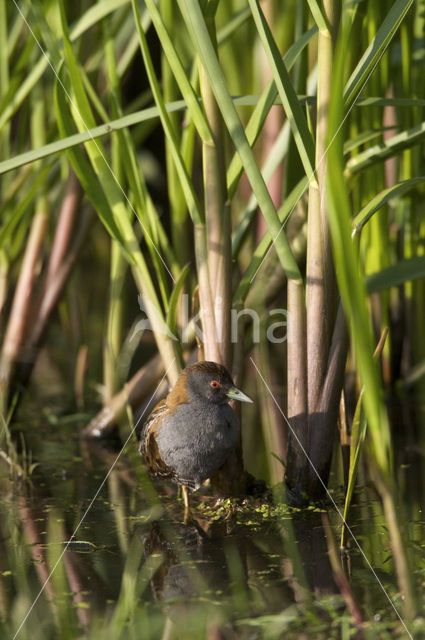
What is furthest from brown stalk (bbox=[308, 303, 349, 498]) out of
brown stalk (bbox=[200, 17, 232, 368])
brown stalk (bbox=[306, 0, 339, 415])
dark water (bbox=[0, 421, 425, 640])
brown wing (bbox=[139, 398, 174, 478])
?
brown wing (bbox=[139, 398, 174, 478])

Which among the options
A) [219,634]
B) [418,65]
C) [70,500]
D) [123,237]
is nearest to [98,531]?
[70,500]

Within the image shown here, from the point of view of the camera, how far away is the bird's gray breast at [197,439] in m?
2.43

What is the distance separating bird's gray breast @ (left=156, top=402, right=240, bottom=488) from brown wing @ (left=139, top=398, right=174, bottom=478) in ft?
0.19

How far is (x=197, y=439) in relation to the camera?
2439mm

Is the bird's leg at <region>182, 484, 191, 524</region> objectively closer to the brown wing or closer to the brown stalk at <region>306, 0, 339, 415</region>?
the brown wing

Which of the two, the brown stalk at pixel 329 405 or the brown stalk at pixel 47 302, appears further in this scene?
the brown stalk at pixel 47 302

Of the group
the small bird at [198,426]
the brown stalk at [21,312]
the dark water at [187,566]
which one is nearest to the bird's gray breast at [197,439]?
the small bird at [198,426]

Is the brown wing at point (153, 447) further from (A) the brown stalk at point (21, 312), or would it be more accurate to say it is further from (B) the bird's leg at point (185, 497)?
(A) the brown stalk at point (21, 312)

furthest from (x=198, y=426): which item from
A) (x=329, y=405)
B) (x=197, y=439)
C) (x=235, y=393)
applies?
(x=329, y=405)

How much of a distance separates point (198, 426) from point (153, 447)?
22 centimetres

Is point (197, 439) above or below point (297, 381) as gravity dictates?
below

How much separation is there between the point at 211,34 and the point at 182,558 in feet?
4.93

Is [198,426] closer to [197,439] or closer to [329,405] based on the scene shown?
[197,439]

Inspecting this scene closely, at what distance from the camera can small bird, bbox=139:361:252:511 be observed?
2.44 m
